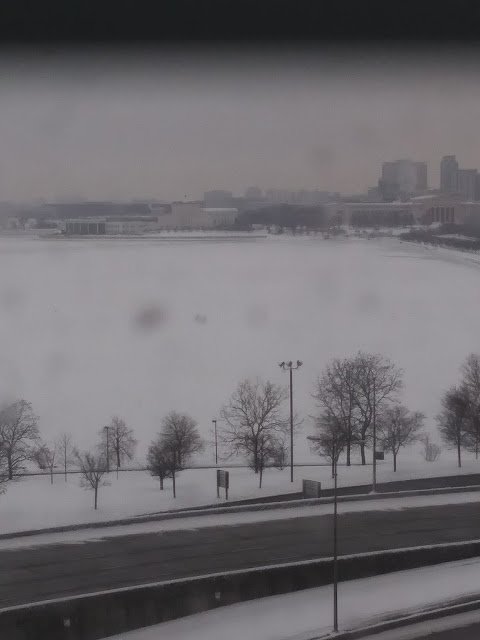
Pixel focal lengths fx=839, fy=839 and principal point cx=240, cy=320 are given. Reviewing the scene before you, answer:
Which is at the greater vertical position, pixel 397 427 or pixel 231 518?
pixel 397 427

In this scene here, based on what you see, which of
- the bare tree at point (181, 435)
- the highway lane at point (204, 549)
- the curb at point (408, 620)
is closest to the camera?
the curb at point (408, 620)

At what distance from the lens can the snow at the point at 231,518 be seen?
7160 millimetres

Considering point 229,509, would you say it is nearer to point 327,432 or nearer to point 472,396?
point 327,432

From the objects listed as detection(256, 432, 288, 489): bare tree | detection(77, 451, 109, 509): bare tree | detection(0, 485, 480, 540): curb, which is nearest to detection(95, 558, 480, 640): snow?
detection(0, 485, 480, 540): curb

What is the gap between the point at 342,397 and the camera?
974cm

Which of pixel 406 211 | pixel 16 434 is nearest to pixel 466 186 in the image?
pixel 406 211

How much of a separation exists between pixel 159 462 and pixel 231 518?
1322mm

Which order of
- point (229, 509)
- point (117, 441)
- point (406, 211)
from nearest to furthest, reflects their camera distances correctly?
point (406, 211) < point (229, 509) < point (117, 441)

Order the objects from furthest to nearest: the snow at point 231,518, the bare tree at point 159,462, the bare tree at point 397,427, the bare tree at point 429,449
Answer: the bare tree at point 429,449 < the bare tree at point 397,427 < the bare tree at point 159,462 < the snow at point 231,518

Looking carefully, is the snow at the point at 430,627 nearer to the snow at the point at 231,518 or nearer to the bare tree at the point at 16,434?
the snow at the point at 231,518

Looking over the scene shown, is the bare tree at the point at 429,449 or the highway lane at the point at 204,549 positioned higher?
the bare tree at the point at 429,449

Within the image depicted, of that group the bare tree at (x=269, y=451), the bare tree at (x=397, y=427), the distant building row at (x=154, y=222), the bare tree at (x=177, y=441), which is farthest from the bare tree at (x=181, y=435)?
the distant building row at (x=154, y=222)

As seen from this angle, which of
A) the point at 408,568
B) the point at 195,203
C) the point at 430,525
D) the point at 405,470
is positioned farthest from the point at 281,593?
the point at 405,470

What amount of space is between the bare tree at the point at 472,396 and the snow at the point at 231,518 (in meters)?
1.33
